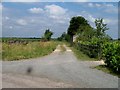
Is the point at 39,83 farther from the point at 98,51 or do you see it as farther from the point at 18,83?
the point at 98,51

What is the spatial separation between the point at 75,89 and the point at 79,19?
307 ft

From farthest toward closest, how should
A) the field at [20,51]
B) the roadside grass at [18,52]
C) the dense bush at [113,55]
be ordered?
the field at [20,51]
the roadside grass at [18,52]
the dense bush at [113,55]

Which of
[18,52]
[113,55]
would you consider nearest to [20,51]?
[18,52]

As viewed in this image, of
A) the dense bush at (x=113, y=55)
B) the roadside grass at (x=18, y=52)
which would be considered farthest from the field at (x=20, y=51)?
the dense bush at (x=113, y=55)

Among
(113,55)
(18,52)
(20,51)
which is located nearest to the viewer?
(113,55)

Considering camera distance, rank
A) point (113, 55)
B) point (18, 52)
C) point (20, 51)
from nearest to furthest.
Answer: point (113, 55), point (18, 52), point (20, 51)

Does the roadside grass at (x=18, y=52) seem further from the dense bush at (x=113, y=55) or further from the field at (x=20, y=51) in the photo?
the dense bush at (x=113, y=55)

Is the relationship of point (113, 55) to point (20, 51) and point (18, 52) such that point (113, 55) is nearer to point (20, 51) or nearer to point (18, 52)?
point (18, 52)

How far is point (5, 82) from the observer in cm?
1366

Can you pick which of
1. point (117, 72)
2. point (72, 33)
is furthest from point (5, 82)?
point (72, 33)

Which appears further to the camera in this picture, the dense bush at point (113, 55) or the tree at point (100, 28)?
the tree at point (100, 28)

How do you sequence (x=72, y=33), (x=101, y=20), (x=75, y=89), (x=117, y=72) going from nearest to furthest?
(x=75, y=89) → (x=117, y=72) → (x=101, y=20) → (x=72, y=33)

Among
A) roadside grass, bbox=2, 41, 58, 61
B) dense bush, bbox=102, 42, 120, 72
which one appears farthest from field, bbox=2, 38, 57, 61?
dense bush, bbox=102, 42, 120, 72

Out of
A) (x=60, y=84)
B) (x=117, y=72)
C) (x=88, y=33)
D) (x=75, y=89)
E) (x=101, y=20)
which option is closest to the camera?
(x=75, y=89)
